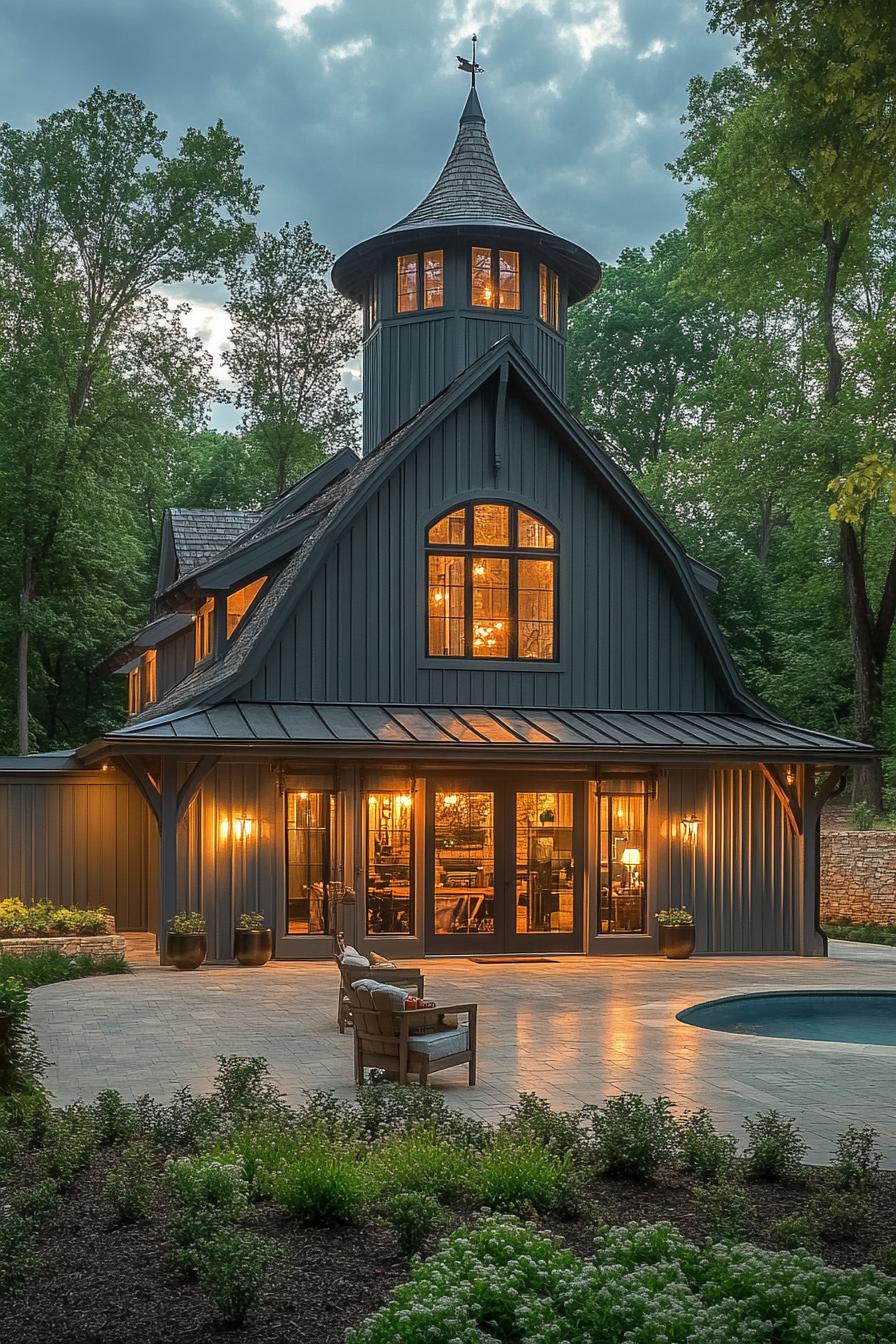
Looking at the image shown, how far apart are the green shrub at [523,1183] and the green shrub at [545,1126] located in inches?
18.3

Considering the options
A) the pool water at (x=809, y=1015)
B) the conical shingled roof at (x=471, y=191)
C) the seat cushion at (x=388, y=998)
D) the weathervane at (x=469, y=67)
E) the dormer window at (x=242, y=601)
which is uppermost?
the weathervane at (x=469, y=67)

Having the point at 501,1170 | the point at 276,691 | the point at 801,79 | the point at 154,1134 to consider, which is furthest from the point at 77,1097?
the point at 276,691

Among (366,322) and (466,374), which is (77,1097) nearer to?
(466,374)

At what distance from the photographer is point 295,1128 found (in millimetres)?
7422

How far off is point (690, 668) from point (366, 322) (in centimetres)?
808

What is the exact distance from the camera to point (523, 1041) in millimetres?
11617

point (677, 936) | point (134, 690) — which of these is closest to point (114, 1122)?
point (677, 936)

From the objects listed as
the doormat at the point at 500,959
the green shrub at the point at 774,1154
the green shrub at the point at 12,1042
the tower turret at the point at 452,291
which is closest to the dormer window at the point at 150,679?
the tower turret at the point at 452,291

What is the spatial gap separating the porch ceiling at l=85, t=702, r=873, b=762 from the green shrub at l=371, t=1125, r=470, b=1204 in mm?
9097

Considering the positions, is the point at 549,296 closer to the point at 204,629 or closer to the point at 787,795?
the point at 204,629

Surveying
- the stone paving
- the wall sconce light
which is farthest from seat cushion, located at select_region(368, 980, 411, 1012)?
the wall sconce light

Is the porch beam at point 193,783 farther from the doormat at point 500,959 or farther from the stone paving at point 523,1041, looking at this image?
the doormat at point 500,959

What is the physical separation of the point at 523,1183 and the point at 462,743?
34.0 ft

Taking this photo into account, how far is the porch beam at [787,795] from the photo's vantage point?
18.8m
